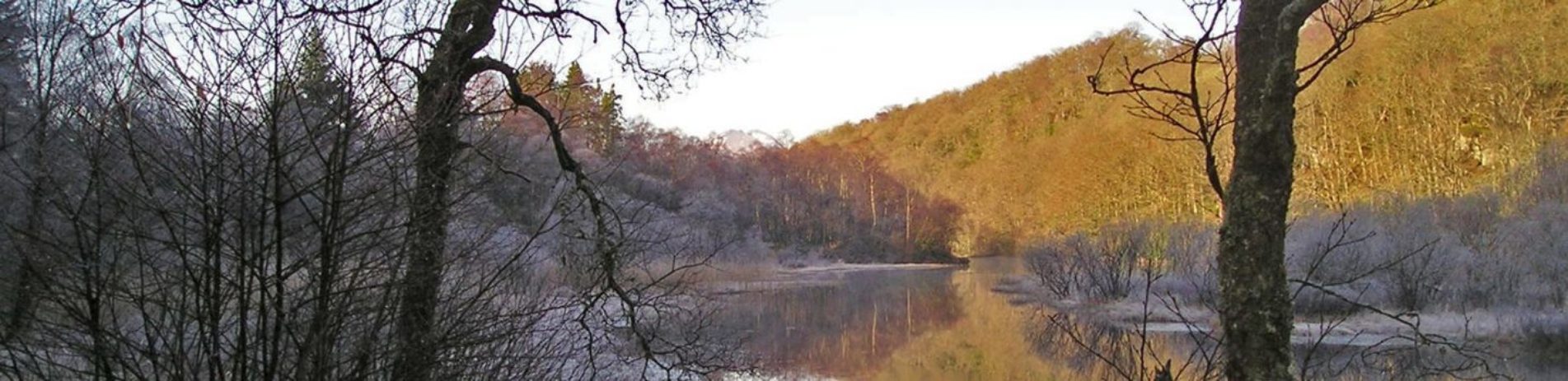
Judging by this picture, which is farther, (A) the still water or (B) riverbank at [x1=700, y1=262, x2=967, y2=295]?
(B) riverbank at [x1=700, y1=262, x2=967, y2=295]

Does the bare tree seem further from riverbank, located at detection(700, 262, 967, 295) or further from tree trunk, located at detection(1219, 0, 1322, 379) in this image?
riverbank, located at detection(700, 262, 967, 295)

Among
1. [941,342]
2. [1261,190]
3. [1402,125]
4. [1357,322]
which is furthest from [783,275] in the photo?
[1261,190]

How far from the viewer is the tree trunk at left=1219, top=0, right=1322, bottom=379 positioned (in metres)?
2.69

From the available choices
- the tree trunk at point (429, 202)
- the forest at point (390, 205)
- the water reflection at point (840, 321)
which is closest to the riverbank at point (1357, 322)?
the forest at point (390, 205)

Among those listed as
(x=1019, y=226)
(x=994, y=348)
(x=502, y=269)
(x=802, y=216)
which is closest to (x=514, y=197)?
(x=502, y=269)

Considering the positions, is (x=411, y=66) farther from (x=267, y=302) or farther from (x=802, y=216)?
(x=802, y=216)

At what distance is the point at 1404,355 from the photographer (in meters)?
12.3

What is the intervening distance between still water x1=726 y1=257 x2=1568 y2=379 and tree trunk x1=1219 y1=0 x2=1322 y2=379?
13.5 feet

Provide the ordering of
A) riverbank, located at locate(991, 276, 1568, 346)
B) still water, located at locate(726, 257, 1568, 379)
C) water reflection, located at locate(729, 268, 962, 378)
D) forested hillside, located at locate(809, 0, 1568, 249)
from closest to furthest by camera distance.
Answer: still water, located at locate(726, 257, 1568, 379) < riverbank, located at locate(991, 276, 1568, 346) < water reflection, located at locate(729, 268, 962, 378) < forested hillside, located at locate(809, 0, 1568, 249)

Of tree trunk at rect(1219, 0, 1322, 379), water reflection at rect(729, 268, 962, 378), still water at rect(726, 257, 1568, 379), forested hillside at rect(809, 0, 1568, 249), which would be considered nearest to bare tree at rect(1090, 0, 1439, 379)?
tree trunk at rect(1219, 0, 1322, 379)

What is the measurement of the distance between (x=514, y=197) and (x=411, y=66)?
1650 mm

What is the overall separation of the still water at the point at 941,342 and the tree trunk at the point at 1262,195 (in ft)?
13.5

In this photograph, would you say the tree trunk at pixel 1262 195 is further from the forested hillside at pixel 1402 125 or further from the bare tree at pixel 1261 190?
the forested hillside at pixel 1402 125

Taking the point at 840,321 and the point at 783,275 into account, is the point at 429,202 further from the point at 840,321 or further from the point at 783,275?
the point at 783,275
